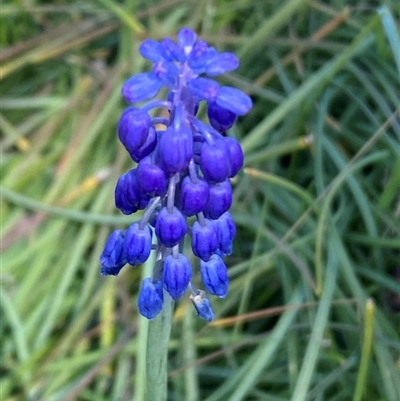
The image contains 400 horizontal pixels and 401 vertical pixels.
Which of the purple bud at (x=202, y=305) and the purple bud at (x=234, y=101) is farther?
the purple bud at (x=202, y=305)

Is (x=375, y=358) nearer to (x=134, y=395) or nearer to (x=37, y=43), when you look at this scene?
(x=134, y=395)

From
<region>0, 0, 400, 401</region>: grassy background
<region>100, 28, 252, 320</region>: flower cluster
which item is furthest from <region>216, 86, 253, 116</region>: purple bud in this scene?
<region>0, 0, 400, 401</region>: grassy background

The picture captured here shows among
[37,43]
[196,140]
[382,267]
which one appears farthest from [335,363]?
[37,43]

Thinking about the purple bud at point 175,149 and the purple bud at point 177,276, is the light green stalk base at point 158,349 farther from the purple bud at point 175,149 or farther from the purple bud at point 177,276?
the purple bud at point 175,149

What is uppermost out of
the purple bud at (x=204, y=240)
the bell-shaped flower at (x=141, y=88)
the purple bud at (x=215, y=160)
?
the bell-shaped flower at (x=141, y=88)

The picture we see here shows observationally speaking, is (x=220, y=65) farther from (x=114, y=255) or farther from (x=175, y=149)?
(x=114, y=255)

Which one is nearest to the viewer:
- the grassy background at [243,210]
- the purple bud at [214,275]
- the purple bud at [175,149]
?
the purple bud at [175,149]

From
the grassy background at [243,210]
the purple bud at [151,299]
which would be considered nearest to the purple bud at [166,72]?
the purple bud at [151,299]
